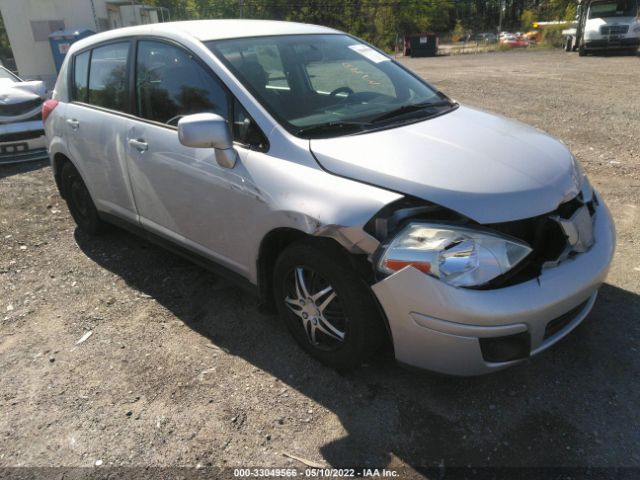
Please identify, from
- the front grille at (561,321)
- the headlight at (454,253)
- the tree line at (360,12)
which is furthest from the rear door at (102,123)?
the tree line at (360,12)

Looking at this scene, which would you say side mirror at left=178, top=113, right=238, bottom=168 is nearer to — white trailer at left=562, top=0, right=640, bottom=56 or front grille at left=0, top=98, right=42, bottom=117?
front grille at left=0, top=98, right=42, bottom=117

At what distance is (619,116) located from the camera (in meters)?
8.16

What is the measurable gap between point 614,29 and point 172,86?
22.3 m

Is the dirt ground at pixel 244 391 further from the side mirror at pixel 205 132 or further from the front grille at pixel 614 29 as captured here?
the front grille at pixel 614 29

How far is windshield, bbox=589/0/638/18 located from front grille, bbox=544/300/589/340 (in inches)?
907

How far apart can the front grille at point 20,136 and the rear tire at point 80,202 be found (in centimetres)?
357

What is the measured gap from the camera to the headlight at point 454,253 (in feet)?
6.97

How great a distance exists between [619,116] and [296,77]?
7185 mm

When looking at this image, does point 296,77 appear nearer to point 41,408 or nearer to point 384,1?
point 41,408

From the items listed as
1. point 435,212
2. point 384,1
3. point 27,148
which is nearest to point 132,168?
point 435,212

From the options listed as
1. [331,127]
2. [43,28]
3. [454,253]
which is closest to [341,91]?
[331,127]

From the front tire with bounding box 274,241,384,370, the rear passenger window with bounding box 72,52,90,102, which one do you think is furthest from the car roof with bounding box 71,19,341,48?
the front tire with bounding box 274,241,384,370

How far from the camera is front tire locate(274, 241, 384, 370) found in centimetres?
237

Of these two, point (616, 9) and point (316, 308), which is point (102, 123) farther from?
point (616, 9)
